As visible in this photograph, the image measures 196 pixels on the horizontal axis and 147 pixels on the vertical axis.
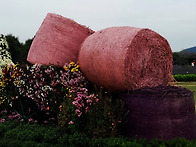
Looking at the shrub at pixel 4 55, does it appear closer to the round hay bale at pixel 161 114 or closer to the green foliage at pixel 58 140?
the green foliage at pixel 58 140

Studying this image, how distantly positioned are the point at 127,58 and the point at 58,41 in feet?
8.28

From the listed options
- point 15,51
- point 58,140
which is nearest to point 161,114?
point 58,140

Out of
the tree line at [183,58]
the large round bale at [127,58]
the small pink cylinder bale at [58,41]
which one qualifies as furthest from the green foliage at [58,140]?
the tree line at [183,58]

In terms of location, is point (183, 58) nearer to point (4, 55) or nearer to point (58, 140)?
point (4, 55)

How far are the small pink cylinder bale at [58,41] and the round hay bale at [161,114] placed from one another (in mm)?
2516

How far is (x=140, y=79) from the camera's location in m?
5.91

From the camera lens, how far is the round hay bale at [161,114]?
17.3ft

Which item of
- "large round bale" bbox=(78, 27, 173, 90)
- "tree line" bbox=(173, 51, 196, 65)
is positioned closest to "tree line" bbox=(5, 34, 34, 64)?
"large round bale" bbox=(78, 27, 173, 90)

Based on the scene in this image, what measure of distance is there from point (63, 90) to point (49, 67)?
71 centimetres

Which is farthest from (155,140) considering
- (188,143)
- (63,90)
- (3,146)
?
(3,146)

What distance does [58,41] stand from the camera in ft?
24.3

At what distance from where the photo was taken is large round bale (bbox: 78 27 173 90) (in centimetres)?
566

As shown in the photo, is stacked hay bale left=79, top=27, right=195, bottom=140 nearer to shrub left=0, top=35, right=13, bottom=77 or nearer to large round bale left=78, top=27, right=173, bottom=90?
large round bale left=78, top=27, right=173, bottom=90

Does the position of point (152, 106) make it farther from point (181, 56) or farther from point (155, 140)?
point (181, 56)
